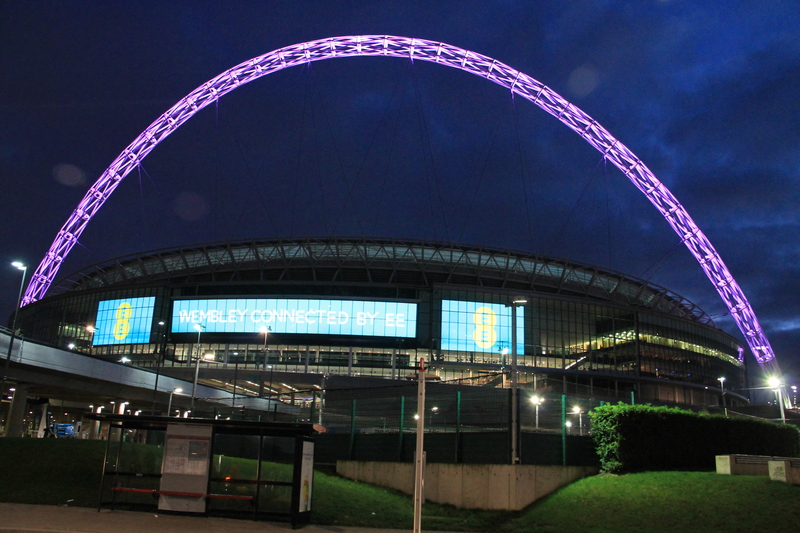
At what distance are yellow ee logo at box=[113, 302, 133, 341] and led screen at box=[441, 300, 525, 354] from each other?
50888 mm

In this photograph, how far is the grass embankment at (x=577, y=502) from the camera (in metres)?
17.2

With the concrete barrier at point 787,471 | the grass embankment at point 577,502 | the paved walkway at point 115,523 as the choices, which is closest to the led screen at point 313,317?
the grass embankment at point 577,502

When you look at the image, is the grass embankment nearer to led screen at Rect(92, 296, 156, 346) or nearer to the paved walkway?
the paved walkway

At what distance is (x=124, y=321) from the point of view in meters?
106

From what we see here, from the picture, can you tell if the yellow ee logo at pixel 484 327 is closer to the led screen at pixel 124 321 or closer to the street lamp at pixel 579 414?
the led screen at pixel 124 321

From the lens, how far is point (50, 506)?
18.4 metres

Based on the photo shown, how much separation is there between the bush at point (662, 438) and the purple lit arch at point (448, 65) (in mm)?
48239

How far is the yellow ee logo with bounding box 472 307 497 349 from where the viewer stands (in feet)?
320

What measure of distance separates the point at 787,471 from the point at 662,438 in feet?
14.3

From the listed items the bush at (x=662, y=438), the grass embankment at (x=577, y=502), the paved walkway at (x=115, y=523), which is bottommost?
the paved walkway at (x=115, y=523)

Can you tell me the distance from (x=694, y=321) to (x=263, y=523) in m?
111

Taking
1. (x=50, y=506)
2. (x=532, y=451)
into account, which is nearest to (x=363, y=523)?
(x=532, y=451)

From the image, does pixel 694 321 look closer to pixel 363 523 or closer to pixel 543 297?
pixel 543 297

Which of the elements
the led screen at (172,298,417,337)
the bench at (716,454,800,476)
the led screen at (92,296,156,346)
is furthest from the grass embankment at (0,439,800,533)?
the led screen at (92,296,156,346)
